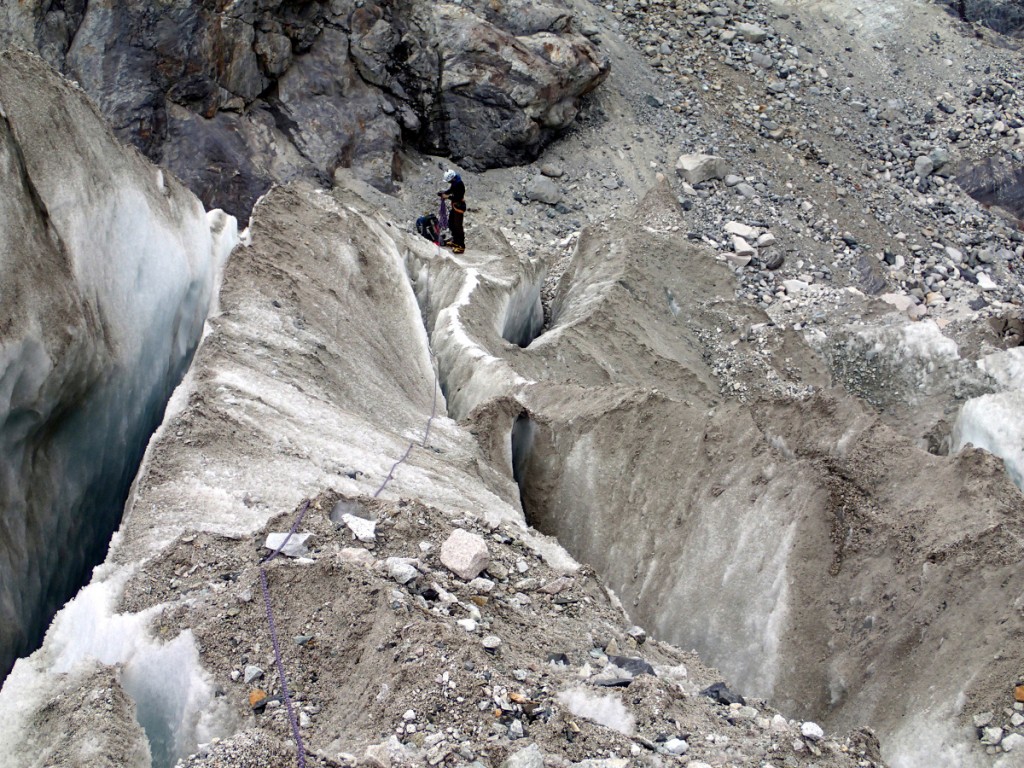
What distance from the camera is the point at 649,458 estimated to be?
881 cm

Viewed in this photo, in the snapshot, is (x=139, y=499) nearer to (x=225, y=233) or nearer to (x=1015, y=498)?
(x=225, y=233)

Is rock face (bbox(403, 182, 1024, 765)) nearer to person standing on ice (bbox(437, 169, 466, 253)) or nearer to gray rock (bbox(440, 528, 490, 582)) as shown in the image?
gray rock (bbox(440, 528, 490, 582))

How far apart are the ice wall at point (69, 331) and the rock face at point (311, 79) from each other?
8903 mm

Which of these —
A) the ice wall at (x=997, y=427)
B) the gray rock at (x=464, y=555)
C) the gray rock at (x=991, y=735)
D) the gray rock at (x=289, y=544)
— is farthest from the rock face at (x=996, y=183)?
the gray rock at (x=289, y=544)

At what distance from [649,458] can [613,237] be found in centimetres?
705

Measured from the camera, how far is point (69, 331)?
647cm

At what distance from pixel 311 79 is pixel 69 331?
Result: 41.9 ft

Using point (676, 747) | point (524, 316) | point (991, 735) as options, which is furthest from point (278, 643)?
point (524, 316)

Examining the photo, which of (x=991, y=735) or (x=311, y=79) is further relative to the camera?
(x=311, y=79)

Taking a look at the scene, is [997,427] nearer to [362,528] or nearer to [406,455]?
[406,455]

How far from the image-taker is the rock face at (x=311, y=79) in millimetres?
16438

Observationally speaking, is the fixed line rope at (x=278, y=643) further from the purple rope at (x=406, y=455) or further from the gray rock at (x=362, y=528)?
the purple rope at (x=406, y=455)

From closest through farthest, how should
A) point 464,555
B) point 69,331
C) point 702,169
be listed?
point 464,555 → point 69,331 → point 702,169

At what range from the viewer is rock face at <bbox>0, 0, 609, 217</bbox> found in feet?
53.9
